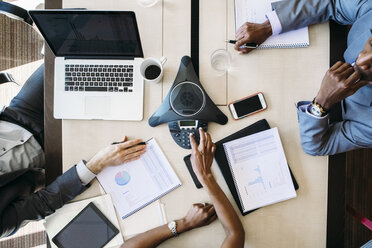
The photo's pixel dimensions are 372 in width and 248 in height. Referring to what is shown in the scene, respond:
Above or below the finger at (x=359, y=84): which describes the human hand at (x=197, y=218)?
below

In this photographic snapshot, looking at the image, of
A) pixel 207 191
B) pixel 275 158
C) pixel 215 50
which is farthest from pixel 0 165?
pixel 275 158

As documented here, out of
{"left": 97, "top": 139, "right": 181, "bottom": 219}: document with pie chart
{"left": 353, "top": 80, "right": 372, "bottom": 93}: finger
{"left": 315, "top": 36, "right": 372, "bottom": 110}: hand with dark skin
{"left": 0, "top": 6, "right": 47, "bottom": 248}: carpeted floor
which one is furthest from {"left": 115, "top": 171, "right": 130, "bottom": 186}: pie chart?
{"left": 0, "top": 6, "right": 47, "bottom": 248}: carpeted floor

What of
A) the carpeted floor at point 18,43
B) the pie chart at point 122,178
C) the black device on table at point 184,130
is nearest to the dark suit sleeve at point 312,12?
the black device on table at point 184,130

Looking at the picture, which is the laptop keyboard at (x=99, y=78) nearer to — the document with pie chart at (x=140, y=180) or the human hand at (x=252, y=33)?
the document with pie chart at (x=140, y=180)

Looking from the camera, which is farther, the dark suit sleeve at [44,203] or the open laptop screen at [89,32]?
the dark suit sleeve at [44,203]

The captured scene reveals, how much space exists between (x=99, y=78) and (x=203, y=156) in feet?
1.66

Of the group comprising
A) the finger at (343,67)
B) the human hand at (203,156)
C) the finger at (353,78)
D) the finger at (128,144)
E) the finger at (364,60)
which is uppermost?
the finger at (364,60)

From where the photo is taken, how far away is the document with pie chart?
3.38 ft

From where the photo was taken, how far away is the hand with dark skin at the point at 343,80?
837mm

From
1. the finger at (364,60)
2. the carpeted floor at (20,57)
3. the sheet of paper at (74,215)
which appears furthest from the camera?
the carpeted floor at (20,57)

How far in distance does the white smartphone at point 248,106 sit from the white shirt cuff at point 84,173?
1.95 feet

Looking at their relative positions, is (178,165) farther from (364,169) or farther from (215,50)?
(364,169)

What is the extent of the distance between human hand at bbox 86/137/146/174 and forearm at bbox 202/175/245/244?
29cm

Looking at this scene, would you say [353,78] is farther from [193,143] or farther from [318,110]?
[193,143]
